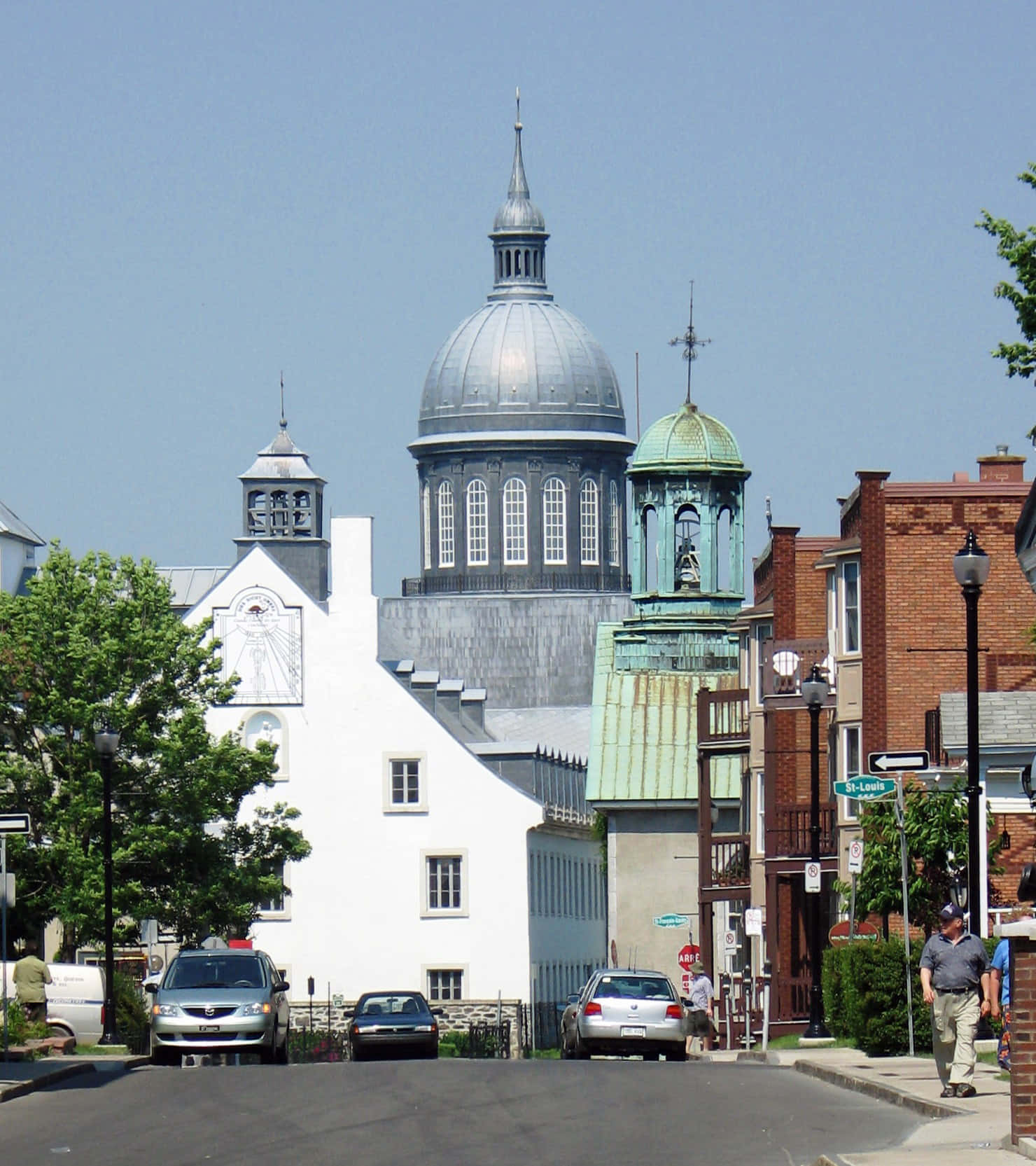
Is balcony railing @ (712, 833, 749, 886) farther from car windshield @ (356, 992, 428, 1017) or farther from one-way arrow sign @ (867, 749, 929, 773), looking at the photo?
one-way arrow sign @ (867, 749, 929, 773)

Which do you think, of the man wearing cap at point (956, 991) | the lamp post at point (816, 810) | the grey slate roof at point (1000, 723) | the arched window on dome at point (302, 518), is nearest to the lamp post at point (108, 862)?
the lamp post at point (816, 810)

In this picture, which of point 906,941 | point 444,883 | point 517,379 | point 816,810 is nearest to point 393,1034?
point 816,810

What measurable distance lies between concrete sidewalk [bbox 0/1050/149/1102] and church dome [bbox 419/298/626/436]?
9500 cm

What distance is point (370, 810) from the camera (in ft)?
283

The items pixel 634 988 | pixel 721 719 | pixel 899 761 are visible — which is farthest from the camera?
pixel 721 719

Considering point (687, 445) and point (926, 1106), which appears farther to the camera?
point (687, 445)

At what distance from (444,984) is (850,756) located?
36232 mm

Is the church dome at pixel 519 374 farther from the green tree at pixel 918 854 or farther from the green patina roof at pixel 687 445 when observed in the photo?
the green tree at pixel 918 854

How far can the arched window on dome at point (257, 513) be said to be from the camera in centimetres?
11794

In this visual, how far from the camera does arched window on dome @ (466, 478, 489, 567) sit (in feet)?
421

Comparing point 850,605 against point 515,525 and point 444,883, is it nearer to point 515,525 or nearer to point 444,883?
point 444,883

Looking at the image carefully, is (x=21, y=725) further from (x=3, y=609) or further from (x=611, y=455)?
(x=611, y=455)

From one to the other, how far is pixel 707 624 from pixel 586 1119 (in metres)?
58.7

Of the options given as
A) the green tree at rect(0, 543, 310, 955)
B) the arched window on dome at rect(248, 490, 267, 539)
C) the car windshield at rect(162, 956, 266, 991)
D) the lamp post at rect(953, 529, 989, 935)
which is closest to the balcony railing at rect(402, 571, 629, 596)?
the arched window on dome at rect(248, 490, 267, 539)
